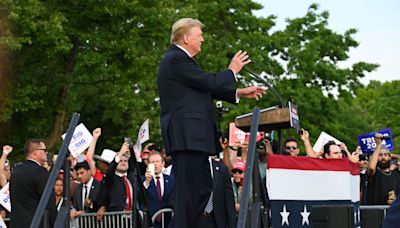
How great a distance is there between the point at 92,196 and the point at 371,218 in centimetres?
489

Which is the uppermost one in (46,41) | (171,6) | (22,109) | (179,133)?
(171,6)

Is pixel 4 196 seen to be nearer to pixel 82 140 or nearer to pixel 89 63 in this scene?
pixel 82 140

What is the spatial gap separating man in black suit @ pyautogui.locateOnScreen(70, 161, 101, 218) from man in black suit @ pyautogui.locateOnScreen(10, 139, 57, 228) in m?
1.99

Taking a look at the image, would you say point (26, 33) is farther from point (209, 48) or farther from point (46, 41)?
point (209, 48)

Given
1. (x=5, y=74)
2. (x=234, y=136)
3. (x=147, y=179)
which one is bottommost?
(x=147, y=179)

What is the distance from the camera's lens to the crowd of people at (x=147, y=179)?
9.86 m

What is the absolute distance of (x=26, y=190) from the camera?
11.0m

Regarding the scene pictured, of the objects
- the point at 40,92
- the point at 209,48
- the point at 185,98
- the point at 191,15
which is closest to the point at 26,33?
the point at 40,92

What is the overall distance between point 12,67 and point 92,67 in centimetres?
293

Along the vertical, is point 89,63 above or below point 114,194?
above

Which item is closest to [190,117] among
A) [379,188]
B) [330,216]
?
[330,216]

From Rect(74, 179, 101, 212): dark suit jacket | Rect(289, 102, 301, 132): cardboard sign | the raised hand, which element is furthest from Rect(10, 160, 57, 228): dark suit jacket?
the raised hand

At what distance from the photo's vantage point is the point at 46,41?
29953 mm

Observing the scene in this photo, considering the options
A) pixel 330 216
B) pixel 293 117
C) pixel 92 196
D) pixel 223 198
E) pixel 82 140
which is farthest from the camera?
pixel 82 140
